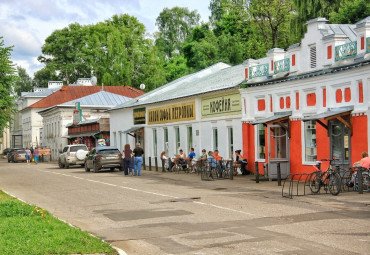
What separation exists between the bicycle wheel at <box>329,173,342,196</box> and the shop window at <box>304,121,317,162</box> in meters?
7.25

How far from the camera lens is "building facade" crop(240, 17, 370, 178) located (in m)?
23.8

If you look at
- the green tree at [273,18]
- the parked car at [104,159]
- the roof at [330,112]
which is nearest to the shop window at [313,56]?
the roof at [330,112]

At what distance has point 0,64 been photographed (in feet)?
127

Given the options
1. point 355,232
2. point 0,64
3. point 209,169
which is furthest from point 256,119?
point 355,232

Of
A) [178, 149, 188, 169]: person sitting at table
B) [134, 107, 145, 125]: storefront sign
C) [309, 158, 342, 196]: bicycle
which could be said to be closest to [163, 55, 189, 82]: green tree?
[134, 107, 145, 125]: storefront sign

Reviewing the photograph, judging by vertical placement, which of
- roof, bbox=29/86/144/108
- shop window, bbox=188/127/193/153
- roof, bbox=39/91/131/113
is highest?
roof, bbox=29/86/144/108

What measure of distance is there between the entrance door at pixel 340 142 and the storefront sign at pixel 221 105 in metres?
7.93

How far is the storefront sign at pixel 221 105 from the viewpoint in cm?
3309

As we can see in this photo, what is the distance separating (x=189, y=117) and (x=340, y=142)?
15874mm

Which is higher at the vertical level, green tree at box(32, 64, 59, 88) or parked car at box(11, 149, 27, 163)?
green tree at box(32, 64, 59, 88)

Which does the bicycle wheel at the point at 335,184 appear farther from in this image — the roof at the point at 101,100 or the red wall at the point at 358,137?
the roof at the point at 101,100

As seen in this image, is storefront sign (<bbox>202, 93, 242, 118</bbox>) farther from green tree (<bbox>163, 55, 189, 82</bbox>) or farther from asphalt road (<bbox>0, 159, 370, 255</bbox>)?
green tree (<bbox>163, 55, 189, 82</bbox>)

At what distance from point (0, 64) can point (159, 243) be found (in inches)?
1177

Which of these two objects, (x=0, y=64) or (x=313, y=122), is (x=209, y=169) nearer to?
(x=313, y=122)
